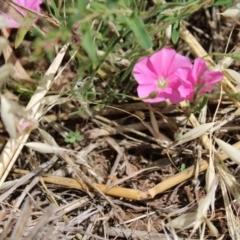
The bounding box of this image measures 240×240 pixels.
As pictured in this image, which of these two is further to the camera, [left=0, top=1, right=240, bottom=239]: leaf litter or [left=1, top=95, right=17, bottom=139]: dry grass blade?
[left=0, top=1, right=240, bottom=239]: leaf litter

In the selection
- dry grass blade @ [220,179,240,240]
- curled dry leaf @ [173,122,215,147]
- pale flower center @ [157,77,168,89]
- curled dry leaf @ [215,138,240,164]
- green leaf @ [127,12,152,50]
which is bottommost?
dry grass blade @ [220,179,240,240]

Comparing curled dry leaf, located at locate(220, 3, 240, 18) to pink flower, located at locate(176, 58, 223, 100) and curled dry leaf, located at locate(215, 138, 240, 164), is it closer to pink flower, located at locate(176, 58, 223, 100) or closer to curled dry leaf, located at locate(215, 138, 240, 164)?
pink flower, located at locate(176, 58, 223, 100)

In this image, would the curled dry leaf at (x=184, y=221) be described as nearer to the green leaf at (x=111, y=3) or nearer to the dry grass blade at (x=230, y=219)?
the dry grass blade at (x=230, y=219)

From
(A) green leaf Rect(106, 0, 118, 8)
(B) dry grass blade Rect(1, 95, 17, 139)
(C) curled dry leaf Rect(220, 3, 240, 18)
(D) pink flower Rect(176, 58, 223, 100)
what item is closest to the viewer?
(A) green leaf Rect(106, 0, 118, 8)

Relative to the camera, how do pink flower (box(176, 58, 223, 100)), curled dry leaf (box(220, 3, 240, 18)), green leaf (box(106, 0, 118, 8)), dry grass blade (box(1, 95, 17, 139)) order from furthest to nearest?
curled dry leaf (box(220, 3, 240, 18)) → pink flower (box(176, 58, 223, 100)) → dry grass blade (box(1, 95, 17, 139)) → green leaf (box(106, 0, 118, 8))

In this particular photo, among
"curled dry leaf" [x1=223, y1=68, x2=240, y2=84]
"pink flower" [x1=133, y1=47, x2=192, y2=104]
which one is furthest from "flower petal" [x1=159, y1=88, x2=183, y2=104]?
"curled dry leaf" [x1=223, y1=68, x2=240, y2=84]

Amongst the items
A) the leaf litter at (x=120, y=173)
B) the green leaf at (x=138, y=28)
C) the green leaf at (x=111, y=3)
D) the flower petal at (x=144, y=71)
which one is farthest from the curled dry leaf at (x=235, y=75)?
the green leaf at (x=111, y=3)

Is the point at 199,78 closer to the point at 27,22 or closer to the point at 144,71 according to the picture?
the point at 144,71

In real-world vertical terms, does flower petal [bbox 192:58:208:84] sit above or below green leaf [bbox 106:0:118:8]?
below
